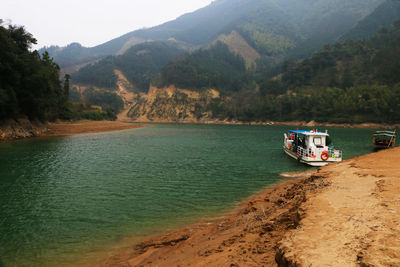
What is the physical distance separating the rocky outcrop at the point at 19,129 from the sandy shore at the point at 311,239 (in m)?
45.9

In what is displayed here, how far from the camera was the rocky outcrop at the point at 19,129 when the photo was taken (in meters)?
42.7

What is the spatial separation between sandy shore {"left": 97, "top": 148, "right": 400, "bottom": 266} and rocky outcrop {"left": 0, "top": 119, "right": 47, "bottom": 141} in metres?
45.9

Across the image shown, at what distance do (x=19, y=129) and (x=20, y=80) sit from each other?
9179mm

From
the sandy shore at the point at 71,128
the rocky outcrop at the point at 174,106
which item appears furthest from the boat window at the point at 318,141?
the rocky outcrop at the point at 174,106

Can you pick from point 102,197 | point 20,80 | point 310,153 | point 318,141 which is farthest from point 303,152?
point 20,80

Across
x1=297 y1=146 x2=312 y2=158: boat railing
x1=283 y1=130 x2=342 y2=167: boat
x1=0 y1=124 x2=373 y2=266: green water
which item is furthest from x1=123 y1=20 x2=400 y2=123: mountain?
x1=0 y1=124 x2=373 y2=266: green water

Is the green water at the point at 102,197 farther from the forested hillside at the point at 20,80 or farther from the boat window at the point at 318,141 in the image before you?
the forested hillside at the point at 20,80

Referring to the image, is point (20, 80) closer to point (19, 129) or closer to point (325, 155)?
point (19, 129)

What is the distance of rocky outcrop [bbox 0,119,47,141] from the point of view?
42.7 m

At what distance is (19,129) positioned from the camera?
46.5 metres

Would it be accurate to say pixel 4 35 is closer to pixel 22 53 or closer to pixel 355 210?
pixel 22 53

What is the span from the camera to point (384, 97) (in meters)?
A: 92.8

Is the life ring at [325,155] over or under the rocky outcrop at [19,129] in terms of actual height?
under

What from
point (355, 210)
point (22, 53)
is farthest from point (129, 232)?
point (22, 53)
